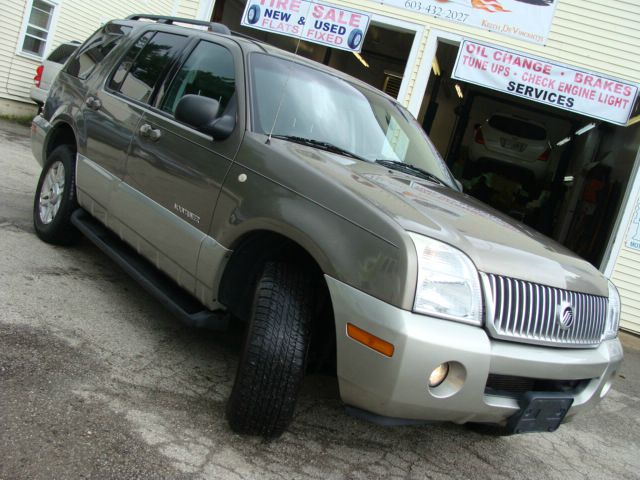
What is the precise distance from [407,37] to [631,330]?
24.4 feet

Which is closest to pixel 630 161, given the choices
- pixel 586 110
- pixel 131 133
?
pixel 586 110

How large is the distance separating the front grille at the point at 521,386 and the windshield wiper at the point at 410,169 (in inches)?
55.2

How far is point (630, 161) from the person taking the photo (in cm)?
960

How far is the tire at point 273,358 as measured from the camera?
8.35 ft

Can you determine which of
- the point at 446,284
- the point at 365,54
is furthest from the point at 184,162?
the point at 365,54

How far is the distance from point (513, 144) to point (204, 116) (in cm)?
977

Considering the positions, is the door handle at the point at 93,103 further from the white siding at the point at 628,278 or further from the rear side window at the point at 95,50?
the white siding at the point at 628,278

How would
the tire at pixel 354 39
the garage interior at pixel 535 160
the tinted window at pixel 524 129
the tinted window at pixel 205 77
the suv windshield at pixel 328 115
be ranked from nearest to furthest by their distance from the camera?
the suv windshield at pixel 328 115
the tinted window at pixel 205 77
the tire at pixel 354 39
the garage interior at pixel 535 160
the tinted window at pixel 524 129

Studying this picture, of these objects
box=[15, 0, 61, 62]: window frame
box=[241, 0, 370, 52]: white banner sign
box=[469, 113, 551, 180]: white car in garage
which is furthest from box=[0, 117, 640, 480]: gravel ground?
box=[15, 0, 61, 62]: window frame

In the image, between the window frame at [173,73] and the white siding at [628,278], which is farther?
the white siding at [628,278]

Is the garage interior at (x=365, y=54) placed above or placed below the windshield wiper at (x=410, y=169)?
above

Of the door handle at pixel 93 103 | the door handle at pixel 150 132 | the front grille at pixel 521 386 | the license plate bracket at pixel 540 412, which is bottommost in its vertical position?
the license plate bracket at pixel 540 412

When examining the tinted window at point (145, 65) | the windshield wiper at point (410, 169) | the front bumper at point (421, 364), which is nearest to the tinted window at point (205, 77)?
the tinted window at point (145, 65)

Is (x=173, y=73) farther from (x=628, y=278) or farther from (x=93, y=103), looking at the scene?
(x=628, y=278)
